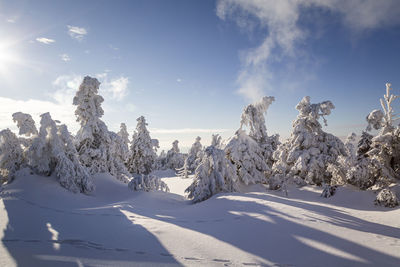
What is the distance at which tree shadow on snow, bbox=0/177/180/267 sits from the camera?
4.19 m

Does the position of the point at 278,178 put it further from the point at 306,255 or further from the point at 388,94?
the point at 306,255

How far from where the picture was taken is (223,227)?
19.0 feet

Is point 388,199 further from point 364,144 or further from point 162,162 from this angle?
point 162,162

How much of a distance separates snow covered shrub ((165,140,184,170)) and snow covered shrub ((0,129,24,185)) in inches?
1325

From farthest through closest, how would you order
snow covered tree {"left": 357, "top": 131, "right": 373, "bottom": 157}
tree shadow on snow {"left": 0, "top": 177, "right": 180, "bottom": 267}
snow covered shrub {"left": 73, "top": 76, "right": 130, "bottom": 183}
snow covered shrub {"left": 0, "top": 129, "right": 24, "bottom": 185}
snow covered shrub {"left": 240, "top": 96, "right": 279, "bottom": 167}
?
snow covered shrub {"left": 240, "top": 96, "right": 279, "bottom": 167}, snow covered shrub {"left": 73, "top": 76, "right": 130, "bottom": 183}, snow covered tree {"left": 357, "top": 131, "right": 373, "bottom": 157}, snow covered shrub {"left": 0, "top": 129, "right": 24, "bottom": 185}, tree shadow on snow {"left": 0, "top": 177, "right": 180, "bottom": 267}

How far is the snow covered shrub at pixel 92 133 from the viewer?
15773 mm

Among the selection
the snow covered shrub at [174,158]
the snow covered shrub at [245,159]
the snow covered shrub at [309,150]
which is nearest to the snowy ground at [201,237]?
the snow covered shrub at [309,150]

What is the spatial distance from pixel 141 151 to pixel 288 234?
1135 inches

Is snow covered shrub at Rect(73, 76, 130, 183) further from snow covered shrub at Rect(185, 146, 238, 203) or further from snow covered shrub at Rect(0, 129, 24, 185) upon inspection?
snow covered shrub at Rect(185, 146, 238, 203)

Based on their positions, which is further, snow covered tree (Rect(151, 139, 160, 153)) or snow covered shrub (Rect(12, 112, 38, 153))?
snow covered tree (Rect(151, 139, 160, 153))

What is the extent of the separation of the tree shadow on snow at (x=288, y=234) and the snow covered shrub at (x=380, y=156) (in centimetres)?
812

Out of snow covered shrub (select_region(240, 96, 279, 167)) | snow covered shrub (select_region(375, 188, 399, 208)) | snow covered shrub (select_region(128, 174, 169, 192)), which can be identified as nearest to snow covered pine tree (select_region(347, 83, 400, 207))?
snow covered shrub (select_region(375, 188, 399, 208))

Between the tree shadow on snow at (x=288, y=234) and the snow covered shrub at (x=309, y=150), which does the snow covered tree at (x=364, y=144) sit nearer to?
the snow covered shrub at (x=309, y=150)

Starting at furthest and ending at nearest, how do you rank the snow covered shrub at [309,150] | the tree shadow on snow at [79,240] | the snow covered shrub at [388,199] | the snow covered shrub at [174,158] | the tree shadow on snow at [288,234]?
the snow covered shrub at [174,158]
the snow covered shrub at [309,150]
the snow covered shrub at [388,199]
the tree shadow on snow at [79,240]
the tree shadow on snow at [288,234]
